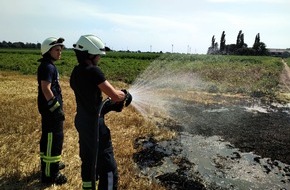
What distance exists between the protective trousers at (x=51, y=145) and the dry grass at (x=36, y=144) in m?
0.32

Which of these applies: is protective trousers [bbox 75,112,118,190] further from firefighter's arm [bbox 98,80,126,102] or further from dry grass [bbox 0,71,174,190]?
dry grass [bbox 0,71,174,190]

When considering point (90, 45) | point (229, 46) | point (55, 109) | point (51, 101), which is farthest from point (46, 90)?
point (229, 46)

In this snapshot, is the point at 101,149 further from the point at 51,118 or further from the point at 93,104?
the point at 51,118

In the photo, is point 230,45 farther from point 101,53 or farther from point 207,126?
point 101,53

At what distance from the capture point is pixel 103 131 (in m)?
3.92

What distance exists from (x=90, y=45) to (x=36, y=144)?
4.28 m

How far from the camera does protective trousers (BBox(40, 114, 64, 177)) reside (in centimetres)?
522

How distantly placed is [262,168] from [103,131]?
504 centimetres

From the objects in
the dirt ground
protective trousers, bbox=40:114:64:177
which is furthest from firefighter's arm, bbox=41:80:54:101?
the dirt ground

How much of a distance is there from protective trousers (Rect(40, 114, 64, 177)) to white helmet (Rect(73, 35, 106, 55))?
6.30 ft

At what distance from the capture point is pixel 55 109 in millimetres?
5066

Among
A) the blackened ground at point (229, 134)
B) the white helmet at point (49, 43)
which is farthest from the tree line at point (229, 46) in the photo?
the white helmet at point (49, 43)

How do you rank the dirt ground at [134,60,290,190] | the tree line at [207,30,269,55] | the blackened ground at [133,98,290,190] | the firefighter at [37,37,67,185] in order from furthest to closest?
1. the tree line at [207,30,269,55]
2. the blackened ground at [133,98,290,190]
3. the dirt ground at [134,60,290,190]
4. the firefighter at [37,37,67,185]

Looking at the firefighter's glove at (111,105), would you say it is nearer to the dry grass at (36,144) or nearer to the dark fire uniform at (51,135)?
the dark fire uniform at (51,135)
